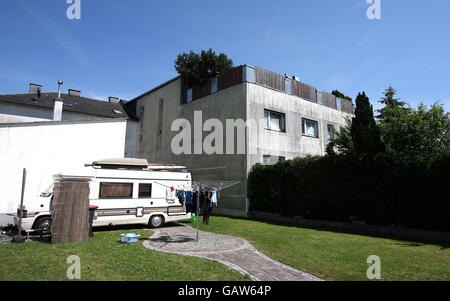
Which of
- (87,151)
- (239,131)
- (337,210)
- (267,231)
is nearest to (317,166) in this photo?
(337,210)

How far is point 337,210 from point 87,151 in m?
13.6

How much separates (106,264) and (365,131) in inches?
447

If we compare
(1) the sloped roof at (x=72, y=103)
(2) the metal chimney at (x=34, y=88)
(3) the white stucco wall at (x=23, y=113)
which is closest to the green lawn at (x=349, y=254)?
(3) the white stucco wall at (x=23, y=113)

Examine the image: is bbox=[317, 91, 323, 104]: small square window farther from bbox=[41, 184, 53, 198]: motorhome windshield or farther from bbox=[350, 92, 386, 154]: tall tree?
bbox=[41, 184, 53, 198]: motorhome windshield

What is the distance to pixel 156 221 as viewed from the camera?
1228 centimetres

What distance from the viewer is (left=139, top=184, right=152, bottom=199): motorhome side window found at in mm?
11891

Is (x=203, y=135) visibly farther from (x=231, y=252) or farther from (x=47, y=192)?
(x=231, y=252)

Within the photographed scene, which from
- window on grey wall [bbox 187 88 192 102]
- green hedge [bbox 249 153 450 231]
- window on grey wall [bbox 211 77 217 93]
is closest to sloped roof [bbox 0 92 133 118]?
window on grey wall [bbox 187 88 192 102]

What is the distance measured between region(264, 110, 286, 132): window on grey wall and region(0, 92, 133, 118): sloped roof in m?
16.0

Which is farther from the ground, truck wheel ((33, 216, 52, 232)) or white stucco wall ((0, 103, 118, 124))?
white stucco wall ((0, 103, 118, 124))

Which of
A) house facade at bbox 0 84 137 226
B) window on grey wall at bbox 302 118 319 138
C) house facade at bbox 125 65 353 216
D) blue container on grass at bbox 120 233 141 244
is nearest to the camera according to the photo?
blue container on grass at bbox 120 233 141 244

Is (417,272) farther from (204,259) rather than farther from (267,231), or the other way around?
(267,231)

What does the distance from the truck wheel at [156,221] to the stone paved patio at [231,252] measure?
1874mm
